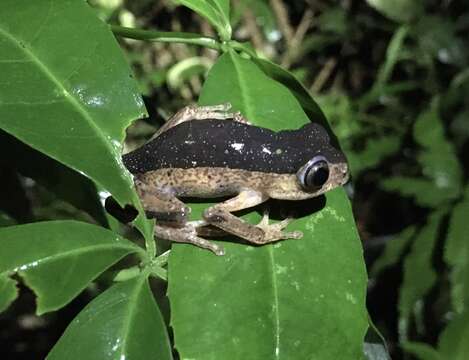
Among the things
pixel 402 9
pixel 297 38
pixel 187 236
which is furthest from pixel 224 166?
pixel 297 38

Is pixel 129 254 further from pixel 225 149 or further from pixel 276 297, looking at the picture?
pixel 225 149

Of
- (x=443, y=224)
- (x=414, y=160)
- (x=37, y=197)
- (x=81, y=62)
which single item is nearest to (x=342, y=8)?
(x=414, y=160)

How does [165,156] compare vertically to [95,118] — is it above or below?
below

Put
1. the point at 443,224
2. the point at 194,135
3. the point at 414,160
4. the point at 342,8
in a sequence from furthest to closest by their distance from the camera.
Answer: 1. the point at 342,8
2. the point at 414,160
3. the point at 443,224
4. the point at 194,135

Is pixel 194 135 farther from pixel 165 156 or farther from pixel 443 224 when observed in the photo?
pixel 443 224

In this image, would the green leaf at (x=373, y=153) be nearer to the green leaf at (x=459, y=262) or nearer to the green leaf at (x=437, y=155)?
the green leaf at (x=437, y=155)

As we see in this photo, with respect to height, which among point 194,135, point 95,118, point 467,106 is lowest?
point 467,106
